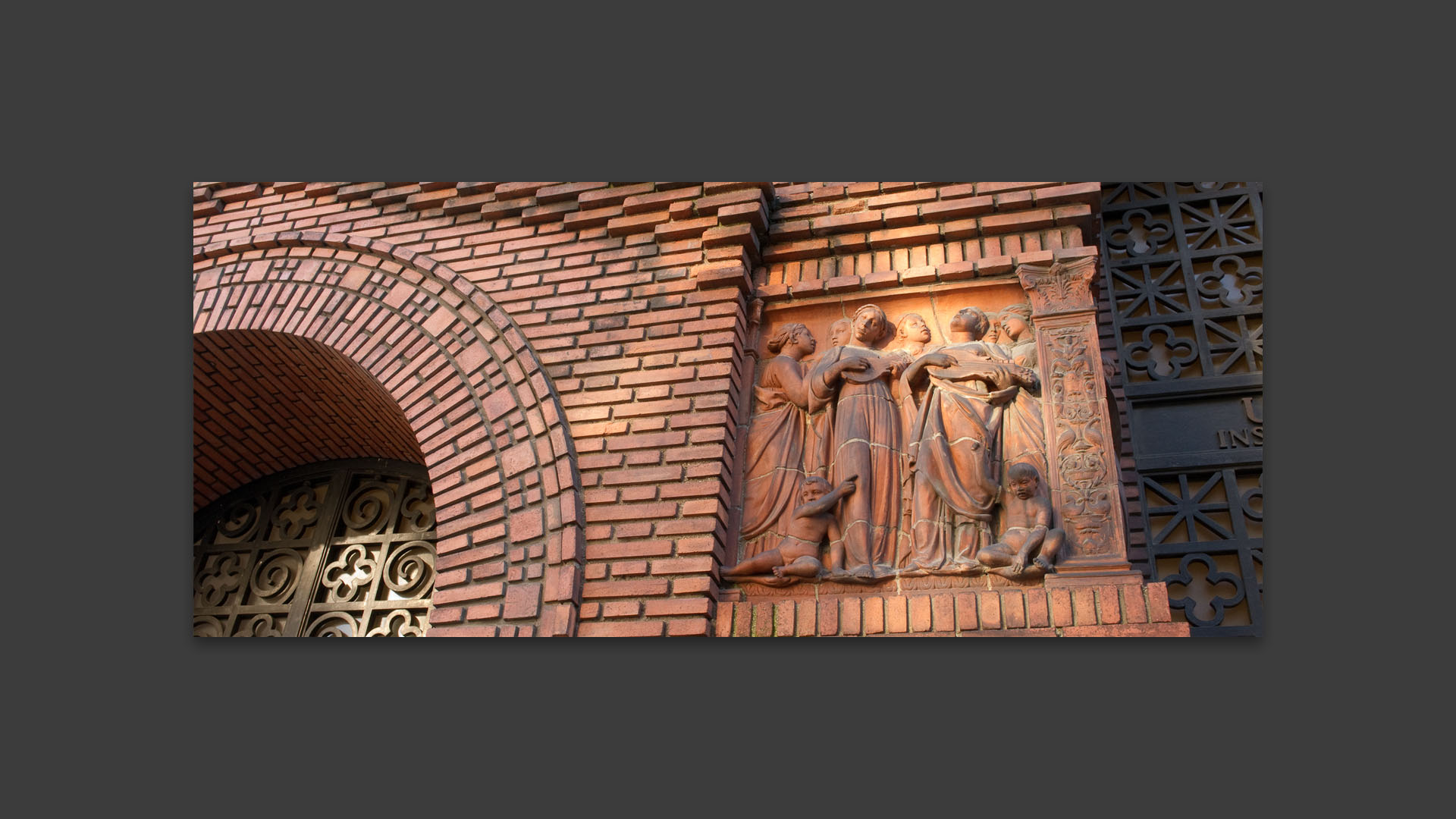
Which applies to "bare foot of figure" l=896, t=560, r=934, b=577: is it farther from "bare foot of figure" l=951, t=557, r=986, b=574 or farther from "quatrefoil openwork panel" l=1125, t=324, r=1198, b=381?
"quatrefoil openwork panel" l=1125, t=324, r=1198, b=381

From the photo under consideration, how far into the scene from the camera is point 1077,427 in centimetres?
413

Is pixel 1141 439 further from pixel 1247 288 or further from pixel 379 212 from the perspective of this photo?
pixel 379 212

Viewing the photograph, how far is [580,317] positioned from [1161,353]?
2763 mm

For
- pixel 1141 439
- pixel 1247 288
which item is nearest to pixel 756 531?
pixel 1141 439

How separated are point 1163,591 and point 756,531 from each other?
139cm

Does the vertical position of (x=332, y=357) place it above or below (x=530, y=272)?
below

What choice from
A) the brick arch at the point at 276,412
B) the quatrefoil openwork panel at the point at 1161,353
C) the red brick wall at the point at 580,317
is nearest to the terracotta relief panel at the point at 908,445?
the red brick wall at the point at 580,317

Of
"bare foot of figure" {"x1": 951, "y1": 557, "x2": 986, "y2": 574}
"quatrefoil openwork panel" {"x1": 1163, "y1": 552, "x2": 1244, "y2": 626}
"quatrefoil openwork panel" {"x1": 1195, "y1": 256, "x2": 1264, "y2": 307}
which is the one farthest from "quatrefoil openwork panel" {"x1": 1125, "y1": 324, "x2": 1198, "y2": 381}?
"bare foot of figure" {"x1": 951, "y1": 557, "x2": 986, "y2": 574}

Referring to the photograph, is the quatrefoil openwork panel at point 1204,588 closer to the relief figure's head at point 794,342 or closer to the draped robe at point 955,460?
the draped robe at point 955,460

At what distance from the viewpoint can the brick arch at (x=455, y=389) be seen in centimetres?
414

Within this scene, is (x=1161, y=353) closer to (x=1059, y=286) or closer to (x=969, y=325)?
(x=1059, y=286)

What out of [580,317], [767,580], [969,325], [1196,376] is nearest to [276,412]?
[580,317]

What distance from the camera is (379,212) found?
5.32 m

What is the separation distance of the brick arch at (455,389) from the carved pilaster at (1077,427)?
1702 mm
